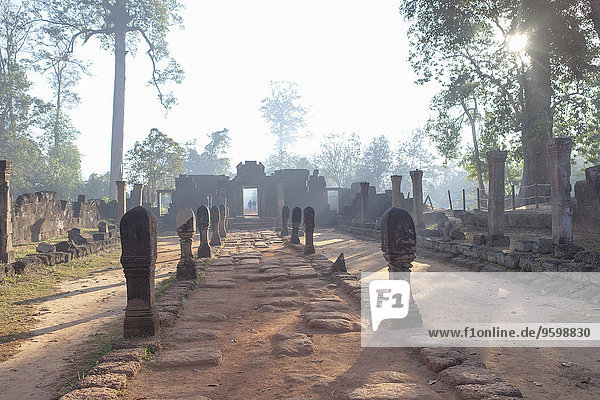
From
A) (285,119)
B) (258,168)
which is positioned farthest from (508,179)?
(285,119)

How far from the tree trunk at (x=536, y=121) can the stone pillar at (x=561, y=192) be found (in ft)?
29.0

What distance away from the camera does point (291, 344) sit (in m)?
4.20

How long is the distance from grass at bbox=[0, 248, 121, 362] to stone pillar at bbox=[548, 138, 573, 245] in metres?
9.14

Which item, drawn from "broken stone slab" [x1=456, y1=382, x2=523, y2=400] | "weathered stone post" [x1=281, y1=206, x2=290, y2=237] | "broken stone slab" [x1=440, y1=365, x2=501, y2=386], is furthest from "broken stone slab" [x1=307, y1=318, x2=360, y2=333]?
"weathered stone post" [x1=281, y1=206, x2=290, y2=237]

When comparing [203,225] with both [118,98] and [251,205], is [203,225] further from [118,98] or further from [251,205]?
[251,205]

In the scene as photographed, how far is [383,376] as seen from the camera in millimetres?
3367

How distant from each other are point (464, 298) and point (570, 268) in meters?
1.93

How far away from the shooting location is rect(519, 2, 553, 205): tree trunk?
56.6ft

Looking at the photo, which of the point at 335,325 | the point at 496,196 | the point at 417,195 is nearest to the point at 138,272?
the point at 335,325

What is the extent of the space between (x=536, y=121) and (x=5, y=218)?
19.1 metres

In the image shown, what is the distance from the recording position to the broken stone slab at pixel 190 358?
148 inches

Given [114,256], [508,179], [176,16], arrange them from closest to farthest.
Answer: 1. [114,256]
2. [508,179]
3. [176,16]

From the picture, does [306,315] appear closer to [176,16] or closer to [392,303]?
[392,303]

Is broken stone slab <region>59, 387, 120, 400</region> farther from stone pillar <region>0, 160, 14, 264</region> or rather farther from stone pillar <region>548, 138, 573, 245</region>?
stone pillar <region>0, 160, 14, 264</region>
